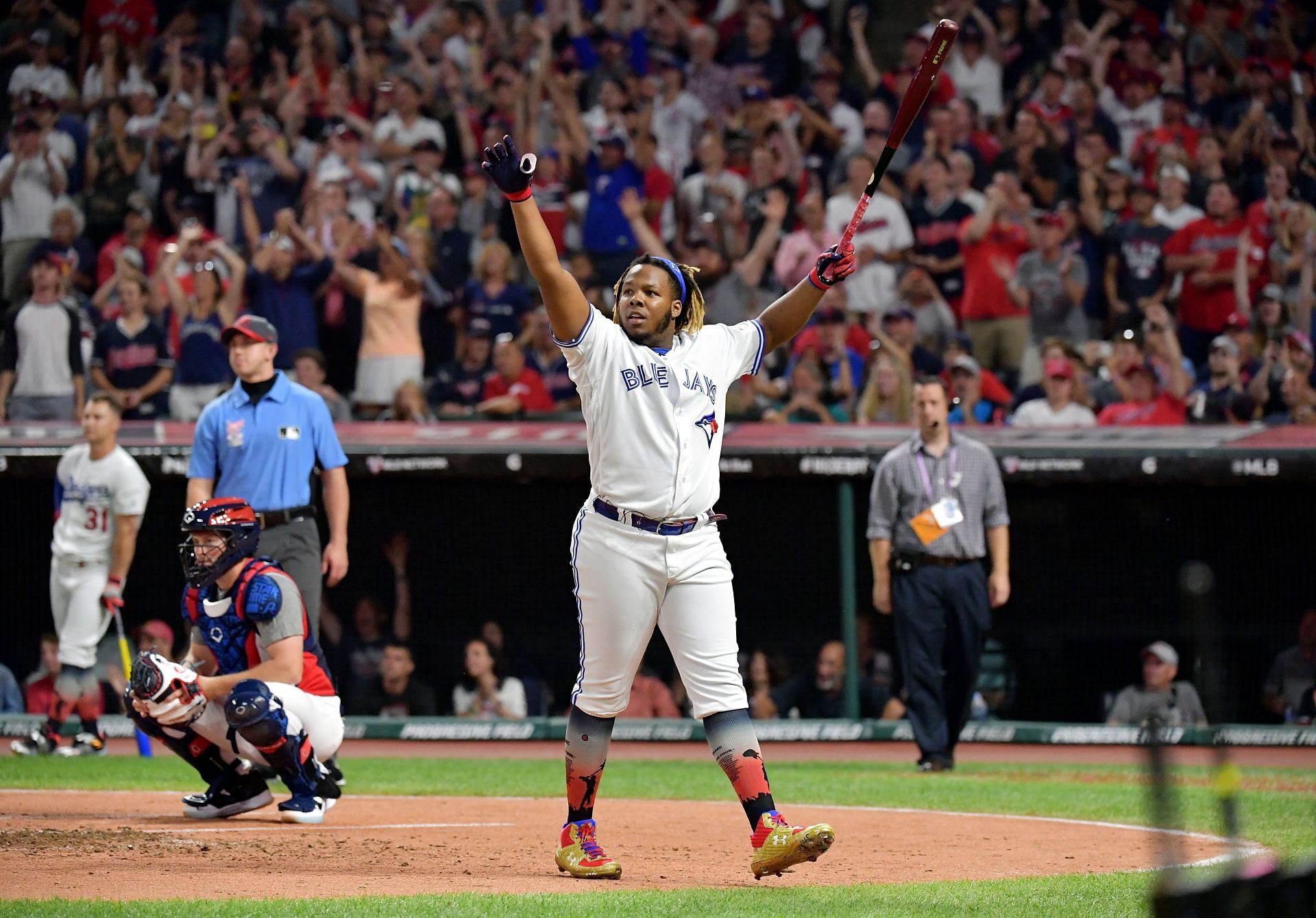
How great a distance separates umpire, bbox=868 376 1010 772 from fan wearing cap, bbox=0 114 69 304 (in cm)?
801

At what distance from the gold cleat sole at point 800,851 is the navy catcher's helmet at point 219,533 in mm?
2472

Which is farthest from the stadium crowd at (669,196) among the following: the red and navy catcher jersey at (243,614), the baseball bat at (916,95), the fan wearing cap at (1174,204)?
the baseball bat at (916,95)

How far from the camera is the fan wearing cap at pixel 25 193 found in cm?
1414

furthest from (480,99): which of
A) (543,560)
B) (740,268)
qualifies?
(543,560)

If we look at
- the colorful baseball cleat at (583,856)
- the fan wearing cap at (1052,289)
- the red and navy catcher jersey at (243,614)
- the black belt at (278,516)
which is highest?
the fan wearing cap at (1052,289)

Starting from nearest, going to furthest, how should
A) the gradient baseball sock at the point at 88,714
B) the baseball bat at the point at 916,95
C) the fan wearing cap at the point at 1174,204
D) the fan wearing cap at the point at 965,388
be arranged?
1. the baseball bat at the point at 916,95
2. the gradient baseball sock at the point at 88,714
3. the fan wearing cap at the point at 965,388
4. the fan wearing cap at the point at 1174,204

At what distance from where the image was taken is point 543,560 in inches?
440

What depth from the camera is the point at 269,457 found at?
305 inches

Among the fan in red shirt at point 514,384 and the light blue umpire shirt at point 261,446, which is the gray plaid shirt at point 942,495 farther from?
the fan in red shirt at point 514,384

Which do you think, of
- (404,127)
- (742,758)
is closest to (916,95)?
Result: (742,758)

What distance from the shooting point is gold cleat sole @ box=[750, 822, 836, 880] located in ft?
15.9

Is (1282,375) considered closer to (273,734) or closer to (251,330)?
(251,330)

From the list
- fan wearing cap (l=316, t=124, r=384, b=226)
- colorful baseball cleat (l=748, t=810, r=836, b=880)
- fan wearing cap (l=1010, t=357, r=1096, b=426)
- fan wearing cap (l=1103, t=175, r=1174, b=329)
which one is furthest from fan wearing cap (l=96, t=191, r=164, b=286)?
colorful baseball cleat (l=748, t=810, r=836, b=880)

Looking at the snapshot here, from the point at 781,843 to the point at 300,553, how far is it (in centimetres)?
343
